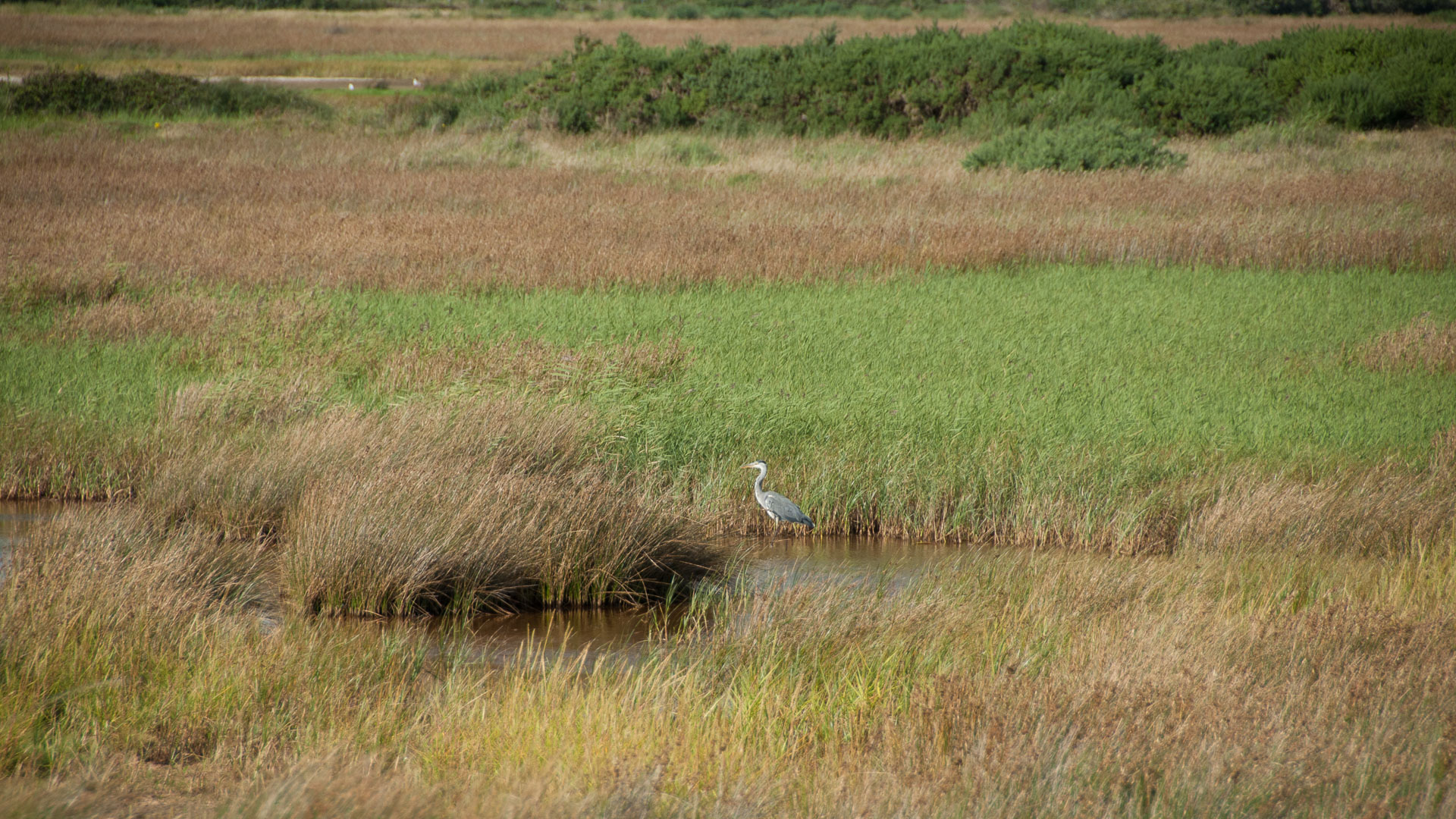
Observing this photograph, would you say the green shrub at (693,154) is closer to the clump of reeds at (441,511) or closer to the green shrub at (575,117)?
the green shrub at (575,117)

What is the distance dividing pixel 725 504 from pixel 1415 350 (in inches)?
272

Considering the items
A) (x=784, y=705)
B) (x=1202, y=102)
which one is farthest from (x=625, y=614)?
(x=1202, y=102)

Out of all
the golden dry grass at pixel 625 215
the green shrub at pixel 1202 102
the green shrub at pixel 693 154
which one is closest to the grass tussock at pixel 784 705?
the golden dry grass at pixel 625 215

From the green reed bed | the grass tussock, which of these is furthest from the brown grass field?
the grass tussock

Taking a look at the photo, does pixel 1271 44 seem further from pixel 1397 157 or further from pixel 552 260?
pixel 552 260

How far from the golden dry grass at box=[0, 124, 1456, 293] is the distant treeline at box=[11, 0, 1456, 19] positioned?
51588 mm

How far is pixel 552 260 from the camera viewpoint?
46.8 ft

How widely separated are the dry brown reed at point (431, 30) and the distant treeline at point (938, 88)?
1165cm

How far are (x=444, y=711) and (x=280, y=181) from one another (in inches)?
673

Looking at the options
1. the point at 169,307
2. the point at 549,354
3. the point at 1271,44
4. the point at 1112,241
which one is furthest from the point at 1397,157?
the point at 169,307

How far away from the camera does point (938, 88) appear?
31.1 meters

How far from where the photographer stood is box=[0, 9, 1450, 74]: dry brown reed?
4841cm

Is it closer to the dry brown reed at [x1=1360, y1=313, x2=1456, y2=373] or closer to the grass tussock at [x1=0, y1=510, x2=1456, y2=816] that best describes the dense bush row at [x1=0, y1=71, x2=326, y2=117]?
the dry brown reed at [x1=1360, y1=313, x2=1456, y2=373]

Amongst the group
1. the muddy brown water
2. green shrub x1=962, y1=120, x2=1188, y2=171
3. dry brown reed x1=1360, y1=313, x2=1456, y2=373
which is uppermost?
green shrub x1=962, y1=120, x2=1188, y2=171
